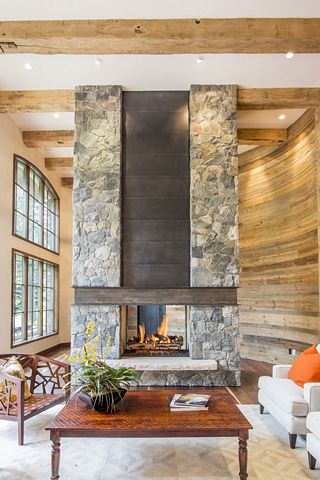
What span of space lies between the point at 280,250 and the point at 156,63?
3799mm

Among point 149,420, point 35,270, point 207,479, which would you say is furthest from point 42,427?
point 35,270

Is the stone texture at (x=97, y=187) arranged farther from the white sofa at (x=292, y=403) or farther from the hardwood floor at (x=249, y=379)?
the white sofa at (x=292, y=403)

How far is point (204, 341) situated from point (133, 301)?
1148 mm

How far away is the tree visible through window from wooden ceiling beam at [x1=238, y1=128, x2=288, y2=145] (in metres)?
4.64

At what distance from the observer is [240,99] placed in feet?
19.9

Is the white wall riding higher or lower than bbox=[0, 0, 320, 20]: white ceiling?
lower

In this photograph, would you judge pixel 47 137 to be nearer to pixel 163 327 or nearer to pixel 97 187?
pixel 97 187

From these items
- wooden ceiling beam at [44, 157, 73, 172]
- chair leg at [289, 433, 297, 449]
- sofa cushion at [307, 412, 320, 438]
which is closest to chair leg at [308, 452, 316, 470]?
sofa cushion at [307, 412, 320, 438]

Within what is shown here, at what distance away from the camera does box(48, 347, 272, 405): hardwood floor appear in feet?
16.3

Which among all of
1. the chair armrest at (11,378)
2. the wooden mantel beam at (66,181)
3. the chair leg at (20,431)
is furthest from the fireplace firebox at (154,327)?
the wooden mantel beam at (66,181)

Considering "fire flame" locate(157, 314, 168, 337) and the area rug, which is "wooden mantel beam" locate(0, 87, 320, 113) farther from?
A: the area rug

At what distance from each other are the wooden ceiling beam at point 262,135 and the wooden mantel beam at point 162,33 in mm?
2702

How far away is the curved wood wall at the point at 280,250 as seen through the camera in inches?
252

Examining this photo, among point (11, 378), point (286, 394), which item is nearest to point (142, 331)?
point (11, 378)
